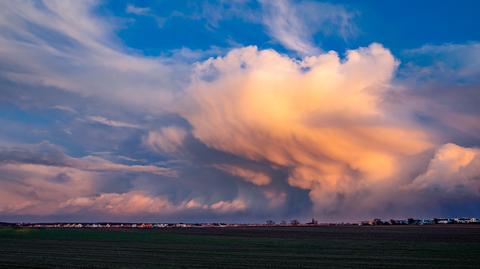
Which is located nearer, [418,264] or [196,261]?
[418,264]

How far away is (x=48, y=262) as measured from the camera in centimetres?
4206

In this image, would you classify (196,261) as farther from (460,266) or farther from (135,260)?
(460,266)

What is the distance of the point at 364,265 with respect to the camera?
38.7 meters

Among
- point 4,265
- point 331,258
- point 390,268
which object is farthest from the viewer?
point 331,258

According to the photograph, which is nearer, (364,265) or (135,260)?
(364,265)

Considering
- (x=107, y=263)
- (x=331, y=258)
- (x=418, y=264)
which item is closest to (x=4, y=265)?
(x=107, y=263)

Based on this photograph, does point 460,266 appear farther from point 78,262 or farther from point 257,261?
point 78,262

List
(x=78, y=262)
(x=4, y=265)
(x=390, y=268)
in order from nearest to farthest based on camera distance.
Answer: (x=390, y=268) < (x=4, y=265) < (x=78, y=262)

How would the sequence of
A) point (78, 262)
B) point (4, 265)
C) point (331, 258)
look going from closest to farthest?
point (4, 265), point (78, 262), point (331, 258)

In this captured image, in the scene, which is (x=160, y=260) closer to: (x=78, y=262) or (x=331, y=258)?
(x=78, y=262)

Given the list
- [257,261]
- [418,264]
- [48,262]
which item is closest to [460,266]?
[418,264]

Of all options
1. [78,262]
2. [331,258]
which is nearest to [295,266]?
[331,258]

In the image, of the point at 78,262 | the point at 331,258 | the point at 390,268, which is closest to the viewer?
the point at 390,268

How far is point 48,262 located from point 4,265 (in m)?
3.72
